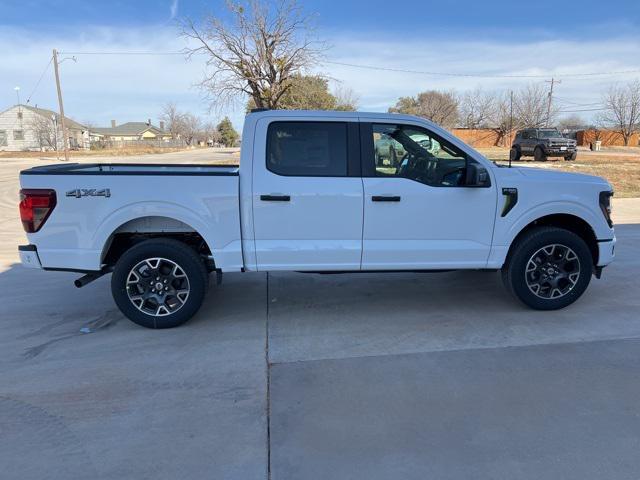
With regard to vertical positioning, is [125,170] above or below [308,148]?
below

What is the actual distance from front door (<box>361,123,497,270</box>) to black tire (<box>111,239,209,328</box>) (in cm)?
162

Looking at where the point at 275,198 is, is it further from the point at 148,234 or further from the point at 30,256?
the point at 30,256

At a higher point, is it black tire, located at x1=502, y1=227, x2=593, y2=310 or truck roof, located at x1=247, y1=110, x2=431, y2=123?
truck roof, located at x1=247, y1=110, x2=431, y2=123

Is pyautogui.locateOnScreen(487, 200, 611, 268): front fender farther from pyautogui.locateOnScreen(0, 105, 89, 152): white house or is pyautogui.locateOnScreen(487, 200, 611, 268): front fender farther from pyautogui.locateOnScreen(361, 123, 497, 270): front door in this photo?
pyautogui.locateOnScreen(0, 105, 89, 152): white house

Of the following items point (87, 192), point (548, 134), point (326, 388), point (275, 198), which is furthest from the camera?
point (548, 134)

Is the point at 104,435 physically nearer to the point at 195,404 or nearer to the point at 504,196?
the point at 195,404

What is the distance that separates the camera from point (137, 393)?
3496mm

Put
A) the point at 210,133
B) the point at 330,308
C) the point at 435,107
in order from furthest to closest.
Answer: the point at 210,133
the point at 435,107
the point at 330,308

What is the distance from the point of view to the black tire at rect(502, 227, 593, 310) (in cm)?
482

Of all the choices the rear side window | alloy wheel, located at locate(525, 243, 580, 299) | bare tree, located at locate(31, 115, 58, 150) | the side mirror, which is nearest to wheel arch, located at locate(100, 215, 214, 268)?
the rear side window

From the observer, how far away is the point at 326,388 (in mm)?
3537

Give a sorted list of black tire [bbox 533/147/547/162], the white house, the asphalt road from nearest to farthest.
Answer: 1. the asphalt road
2. black tire [bbox 533/147/547/162]
3. the white house

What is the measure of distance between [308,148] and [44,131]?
277 feet

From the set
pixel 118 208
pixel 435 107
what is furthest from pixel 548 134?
pixel 435 107
